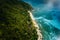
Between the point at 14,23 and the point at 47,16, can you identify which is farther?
the point at 47,16

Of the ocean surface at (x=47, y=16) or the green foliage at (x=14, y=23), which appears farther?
the ocean surface at (x=47, y=16)

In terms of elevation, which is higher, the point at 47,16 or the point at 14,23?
the point at 47,16

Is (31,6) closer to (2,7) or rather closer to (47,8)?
(47,8)

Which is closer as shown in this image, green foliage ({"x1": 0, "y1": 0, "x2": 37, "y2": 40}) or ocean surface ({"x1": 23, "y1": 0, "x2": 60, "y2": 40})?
green foliage ({"x1": 0, "y1": 0, "x2": 37, "y2": 40})

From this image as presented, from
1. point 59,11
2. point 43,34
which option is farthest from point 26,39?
point 59,11
